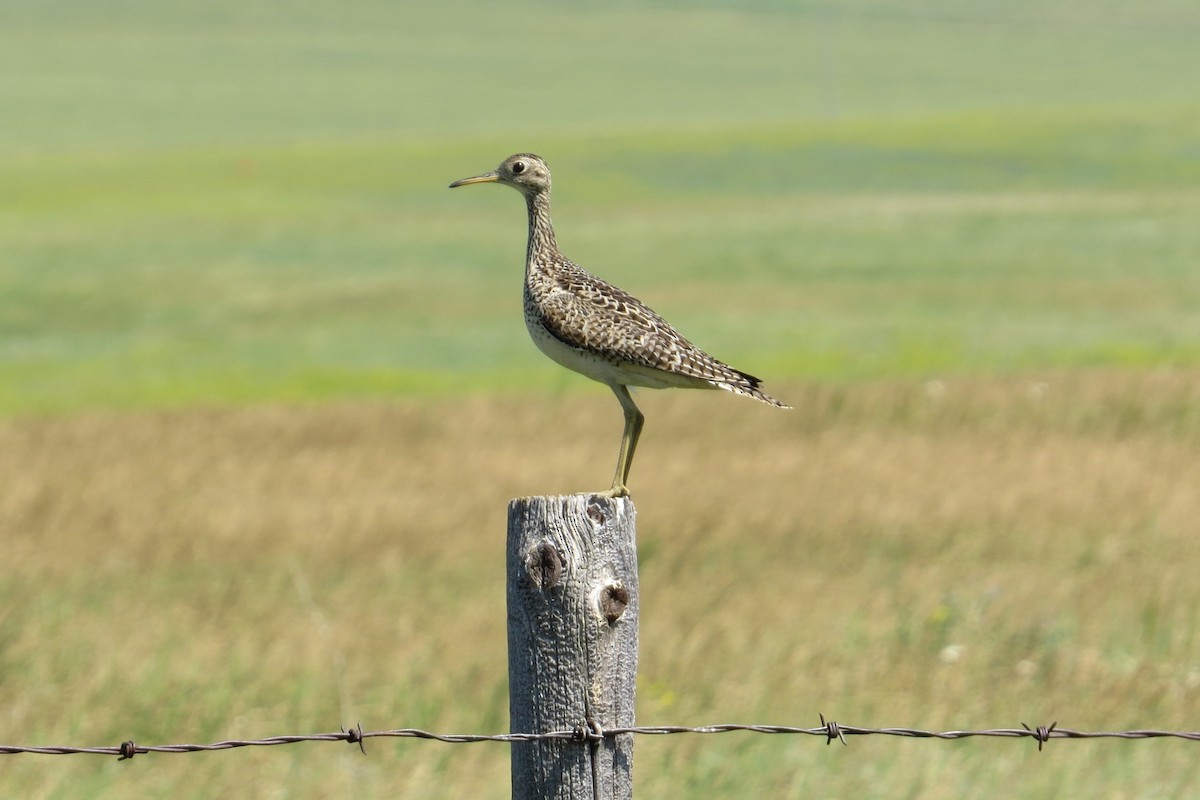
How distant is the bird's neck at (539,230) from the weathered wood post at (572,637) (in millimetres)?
3490

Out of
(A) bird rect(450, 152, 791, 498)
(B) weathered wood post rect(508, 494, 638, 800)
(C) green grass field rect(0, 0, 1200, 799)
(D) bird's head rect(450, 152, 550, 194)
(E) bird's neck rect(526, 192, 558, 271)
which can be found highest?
(D) bird's head rect(450, 152, 550, 194)

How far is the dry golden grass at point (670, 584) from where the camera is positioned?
29.4ft

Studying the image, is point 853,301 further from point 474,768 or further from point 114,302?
point 474,768

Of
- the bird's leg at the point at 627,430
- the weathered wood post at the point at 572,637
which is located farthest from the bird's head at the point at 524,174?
the weathered wood post at the point at 572,637

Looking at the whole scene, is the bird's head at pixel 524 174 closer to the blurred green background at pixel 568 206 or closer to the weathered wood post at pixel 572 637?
the weathered wood post at pixel 572 637

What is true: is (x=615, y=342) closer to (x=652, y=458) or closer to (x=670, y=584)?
(x=670, y=584)

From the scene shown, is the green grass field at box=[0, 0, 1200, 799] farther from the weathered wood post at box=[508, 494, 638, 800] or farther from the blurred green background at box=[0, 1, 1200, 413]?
the weathered wood post at box=[508, 494, 638, 800]

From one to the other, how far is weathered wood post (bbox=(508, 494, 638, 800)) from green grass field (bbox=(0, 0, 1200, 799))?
3298 mm

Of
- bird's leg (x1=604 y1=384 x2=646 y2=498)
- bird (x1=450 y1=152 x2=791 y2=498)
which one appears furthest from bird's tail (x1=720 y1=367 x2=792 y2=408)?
bird's leg (x1=604 y1=384 x2=646 y2=498)

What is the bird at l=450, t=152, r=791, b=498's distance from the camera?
7797 millimetres

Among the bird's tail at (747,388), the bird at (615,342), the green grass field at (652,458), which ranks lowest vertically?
the green grass field at (652,458)

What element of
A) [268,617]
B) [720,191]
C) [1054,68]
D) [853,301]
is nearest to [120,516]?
[268,617]

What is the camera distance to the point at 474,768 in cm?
862

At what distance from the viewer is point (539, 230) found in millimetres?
8664
